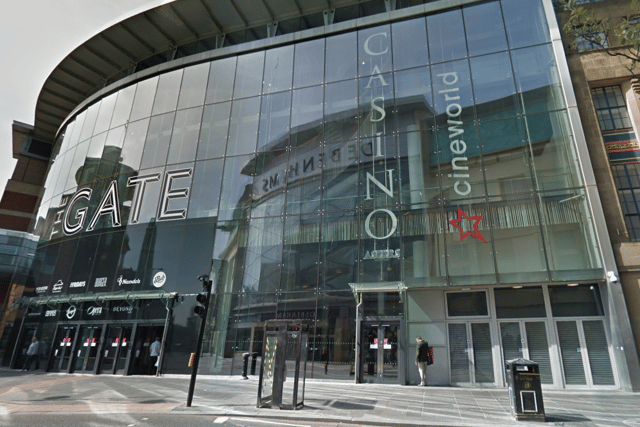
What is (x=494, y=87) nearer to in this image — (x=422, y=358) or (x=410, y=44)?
(x=410, y=44)

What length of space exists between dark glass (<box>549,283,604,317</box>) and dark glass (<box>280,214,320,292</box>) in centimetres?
957

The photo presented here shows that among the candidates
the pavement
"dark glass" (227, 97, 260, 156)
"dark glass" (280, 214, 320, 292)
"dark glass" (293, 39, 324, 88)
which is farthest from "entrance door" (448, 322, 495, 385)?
"dark glass" (293, 39, 324, 88)

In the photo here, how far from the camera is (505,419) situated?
8.48m

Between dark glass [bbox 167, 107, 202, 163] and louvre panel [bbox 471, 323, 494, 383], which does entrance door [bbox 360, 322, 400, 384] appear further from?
dark glass [bbox 167, 107, 202, 163]

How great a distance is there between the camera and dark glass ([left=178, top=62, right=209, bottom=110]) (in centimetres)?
2436

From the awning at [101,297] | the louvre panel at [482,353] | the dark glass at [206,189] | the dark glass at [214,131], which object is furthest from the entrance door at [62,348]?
the louvre panel at [482,353]

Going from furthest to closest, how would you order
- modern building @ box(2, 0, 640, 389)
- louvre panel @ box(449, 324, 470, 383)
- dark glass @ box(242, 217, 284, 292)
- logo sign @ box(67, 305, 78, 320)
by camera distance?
logo sign @ box(67, 305, 78, 320), dark glass @ box(242, 217, 284, 292), modern building @ box(2, 0, 640, 389), louvre panel @ box(449, 324, 470, 383)

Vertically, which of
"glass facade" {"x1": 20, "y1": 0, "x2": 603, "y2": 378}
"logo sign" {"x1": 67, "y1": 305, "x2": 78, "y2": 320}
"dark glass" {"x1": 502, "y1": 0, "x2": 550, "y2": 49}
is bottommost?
"logo sign" {"x1": 67, "y1": 305, "x2": 78, "y2": 320}

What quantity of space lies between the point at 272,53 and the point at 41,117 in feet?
82.3

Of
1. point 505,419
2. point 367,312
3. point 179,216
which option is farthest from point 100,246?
point 505,419

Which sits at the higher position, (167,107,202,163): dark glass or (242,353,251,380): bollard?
(167,107,202,163): dark glass

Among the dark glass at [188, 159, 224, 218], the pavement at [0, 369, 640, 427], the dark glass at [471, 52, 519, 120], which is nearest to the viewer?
the pavement at [0, 369, 640, 427]

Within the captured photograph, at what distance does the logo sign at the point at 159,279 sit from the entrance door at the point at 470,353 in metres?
14.6

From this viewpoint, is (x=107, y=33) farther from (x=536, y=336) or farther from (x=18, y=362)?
(x=536, y=336)
